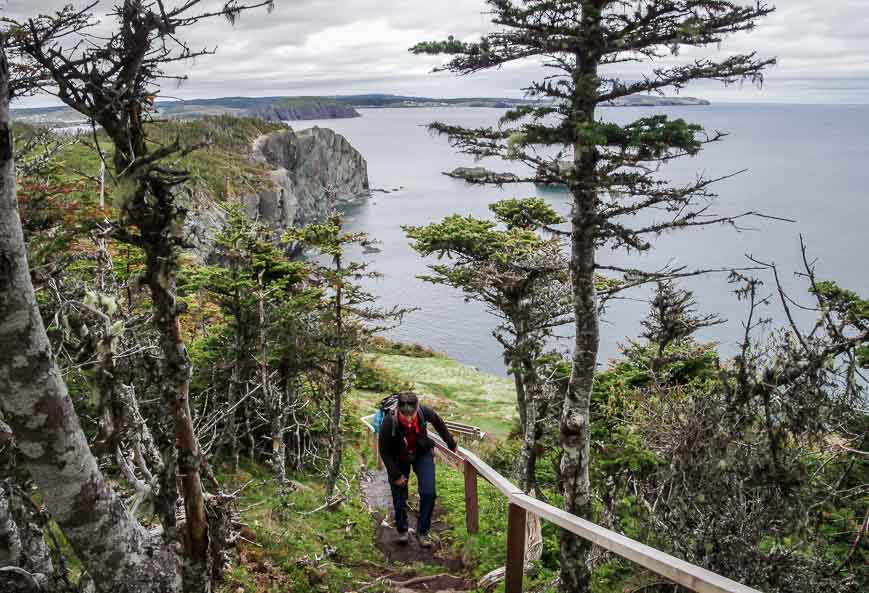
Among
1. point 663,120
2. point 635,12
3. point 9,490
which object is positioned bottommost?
point 9,490

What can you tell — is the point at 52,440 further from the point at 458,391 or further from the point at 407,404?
the point at 458,391

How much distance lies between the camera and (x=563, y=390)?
1430 cm

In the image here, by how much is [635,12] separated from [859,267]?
40873 mm

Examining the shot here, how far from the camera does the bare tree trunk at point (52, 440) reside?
2498 millimetres

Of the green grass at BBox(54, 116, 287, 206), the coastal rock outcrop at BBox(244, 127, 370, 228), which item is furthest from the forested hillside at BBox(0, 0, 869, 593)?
the coastal rock outcrop at BBox(244, 127, 370, 228)

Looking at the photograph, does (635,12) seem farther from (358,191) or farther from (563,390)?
(358,191)

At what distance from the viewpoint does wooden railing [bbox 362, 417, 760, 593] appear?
2.49 meters

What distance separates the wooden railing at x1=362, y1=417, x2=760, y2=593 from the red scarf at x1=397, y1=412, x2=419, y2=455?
0.54 m

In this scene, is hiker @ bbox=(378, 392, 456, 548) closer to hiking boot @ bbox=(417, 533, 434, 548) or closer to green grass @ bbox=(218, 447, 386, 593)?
hiking boot @ bbox=(417, 533, 434, 548)

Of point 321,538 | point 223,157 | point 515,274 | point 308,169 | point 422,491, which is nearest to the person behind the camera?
point 422,491

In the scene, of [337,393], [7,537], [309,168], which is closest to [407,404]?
[7,537]

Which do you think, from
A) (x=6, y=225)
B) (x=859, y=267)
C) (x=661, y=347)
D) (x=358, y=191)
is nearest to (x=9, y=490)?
(x=6, y=225)

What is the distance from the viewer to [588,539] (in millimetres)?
3736

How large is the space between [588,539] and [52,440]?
2.94 metres
